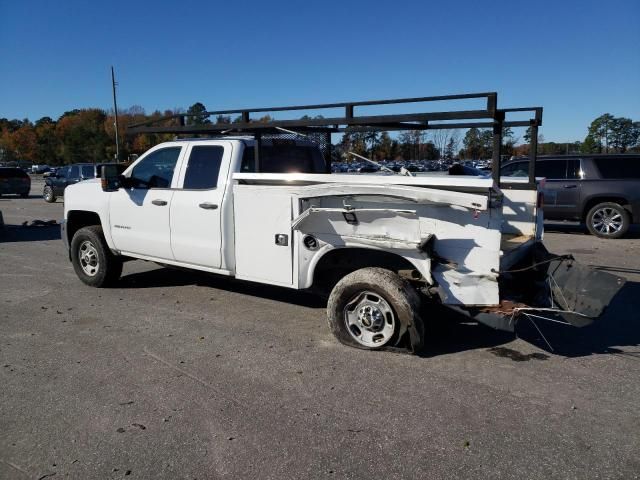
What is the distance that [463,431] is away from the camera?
3.48m

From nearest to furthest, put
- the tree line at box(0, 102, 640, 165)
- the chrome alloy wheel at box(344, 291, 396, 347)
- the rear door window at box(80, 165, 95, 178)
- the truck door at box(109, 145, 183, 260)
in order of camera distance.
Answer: the chrome alloy wheel at box(344, 291, 396, 347)
the truck door at box(109, 145, 183, 260)
the rear door window at box(80, 165, 95, 178)
the tree line at box(0, 102, 640, 165)

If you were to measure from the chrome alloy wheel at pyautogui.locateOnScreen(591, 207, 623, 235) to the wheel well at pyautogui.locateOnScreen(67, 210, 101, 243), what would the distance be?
417 inches

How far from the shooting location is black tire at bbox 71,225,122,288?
23.6 feet

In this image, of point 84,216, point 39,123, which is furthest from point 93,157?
point 84,216

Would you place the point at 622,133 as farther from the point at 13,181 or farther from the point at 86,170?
the point at 13,181

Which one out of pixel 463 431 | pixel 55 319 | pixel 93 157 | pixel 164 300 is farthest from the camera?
pixel 93 157

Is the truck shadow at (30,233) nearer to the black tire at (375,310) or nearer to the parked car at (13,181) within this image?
the black tire at (375,310)

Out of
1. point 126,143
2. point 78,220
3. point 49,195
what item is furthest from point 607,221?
point 126,143

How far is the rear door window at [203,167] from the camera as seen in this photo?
A: 596 cm

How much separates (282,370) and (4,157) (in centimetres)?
12197

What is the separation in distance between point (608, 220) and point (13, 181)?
2668cm

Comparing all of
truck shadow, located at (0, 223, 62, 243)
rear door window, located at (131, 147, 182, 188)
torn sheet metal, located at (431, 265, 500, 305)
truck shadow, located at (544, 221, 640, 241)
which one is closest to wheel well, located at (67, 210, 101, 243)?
rear door window, located at (131, 147, 182, 188)

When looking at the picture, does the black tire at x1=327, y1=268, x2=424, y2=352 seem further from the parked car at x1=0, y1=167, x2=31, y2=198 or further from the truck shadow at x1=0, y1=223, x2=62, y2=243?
the parked car at x1=0, y1=167, x2=31, y2=198

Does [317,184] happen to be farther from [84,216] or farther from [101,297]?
[84,216]
